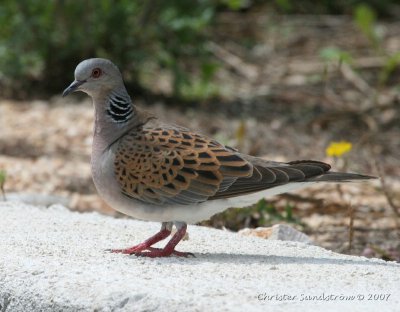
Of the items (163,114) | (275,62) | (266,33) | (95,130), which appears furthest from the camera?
(266,33)

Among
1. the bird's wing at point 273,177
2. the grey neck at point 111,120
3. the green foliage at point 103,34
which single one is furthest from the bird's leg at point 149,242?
the green foliage at point 103,34

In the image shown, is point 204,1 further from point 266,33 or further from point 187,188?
point 187,188

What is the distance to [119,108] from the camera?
16.9 ft

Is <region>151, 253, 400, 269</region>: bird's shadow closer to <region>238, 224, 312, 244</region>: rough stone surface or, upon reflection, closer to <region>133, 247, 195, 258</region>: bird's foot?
<region>133, 247, 195, 258</region>: bird's foot

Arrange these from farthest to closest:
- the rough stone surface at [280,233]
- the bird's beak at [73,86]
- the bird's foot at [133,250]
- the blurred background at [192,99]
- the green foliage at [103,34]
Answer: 1. the green foliage at [103,34]
2. the blurred background at [192,99]
3. the rough stone surface at [280,233]
4. the bird's beak at [73,86]
5. the bird's foot at [133,250]

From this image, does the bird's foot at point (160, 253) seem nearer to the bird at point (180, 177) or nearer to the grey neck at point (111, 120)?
the bird at point (180, 177)

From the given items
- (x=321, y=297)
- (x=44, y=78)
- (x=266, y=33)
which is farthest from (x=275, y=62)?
(x=321, y=297)

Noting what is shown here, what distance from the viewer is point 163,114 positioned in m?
9.51

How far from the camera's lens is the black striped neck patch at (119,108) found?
5.14 metres

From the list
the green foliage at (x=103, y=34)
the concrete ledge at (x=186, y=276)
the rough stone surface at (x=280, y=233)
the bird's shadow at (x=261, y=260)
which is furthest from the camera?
the green foliage at (x=103, y=34)

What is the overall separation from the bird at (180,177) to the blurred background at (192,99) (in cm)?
189

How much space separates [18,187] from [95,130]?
2.60m

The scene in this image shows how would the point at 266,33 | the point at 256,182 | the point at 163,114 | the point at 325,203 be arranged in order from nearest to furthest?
the point at 256,182
the point at 325,203
the point at 163,114
the point at 266,33

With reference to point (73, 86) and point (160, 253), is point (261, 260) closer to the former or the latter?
point (160, 253)
